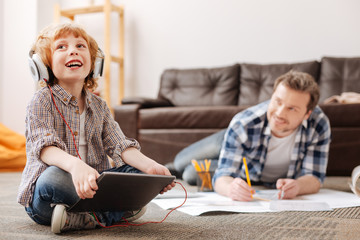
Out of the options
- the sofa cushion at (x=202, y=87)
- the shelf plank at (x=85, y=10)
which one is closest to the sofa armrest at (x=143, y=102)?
the sofa cushion at (x=202, y=87)

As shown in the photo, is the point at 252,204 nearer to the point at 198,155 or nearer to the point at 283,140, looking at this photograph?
the point at 283,140

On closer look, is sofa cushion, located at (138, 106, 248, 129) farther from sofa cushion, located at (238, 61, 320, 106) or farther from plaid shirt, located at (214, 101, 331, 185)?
plaid shirt, located at (214, 101, 331, 185)

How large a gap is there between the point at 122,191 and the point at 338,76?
8.55ft

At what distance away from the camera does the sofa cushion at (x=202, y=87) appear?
3.46 meters

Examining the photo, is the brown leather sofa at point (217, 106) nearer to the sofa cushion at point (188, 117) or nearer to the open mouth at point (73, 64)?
the sofa cushion at point (188, 117)

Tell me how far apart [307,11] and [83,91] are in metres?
2.85

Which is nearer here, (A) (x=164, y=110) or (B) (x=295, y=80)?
(B) (x=295, y=80)

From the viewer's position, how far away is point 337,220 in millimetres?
1154

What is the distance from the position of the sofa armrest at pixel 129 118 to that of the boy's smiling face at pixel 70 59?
1799 millimetres

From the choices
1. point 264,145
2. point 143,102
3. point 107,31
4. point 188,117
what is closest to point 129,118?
point 143,102

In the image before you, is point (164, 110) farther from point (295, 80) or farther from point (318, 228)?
point (318, 228)

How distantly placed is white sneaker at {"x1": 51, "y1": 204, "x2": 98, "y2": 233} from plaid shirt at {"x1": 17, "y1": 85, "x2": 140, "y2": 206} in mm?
114

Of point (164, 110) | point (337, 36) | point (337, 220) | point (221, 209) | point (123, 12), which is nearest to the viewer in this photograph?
point (337, 220)

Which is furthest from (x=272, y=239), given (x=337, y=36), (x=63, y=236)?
(x=337, y=36)
